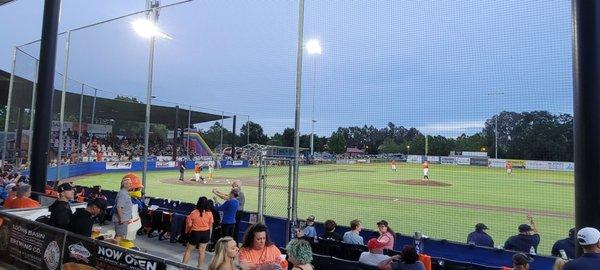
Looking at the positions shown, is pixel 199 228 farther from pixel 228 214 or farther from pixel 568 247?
pixel 568 247

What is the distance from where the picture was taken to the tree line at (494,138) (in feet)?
29.4

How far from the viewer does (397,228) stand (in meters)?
13.2

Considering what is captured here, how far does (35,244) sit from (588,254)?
7.03 m

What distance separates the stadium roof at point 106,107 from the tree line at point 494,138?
16.3m

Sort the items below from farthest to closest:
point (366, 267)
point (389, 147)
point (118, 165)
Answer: point (118, 165) < point (389, 147) < point (366, 267)

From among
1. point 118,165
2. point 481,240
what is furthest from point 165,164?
point 481,240

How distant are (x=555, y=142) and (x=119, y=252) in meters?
8.38

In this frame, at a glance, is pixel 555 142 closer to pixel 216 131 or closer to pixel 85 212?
pixel 85 212

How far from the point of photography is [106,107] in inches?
1485

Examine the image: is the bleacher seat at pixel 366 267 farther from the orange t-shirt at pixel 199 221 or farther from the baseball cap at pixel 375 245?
the orange t-shirt at pixel 199 221

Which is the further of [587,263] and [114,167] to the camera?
[114,167]

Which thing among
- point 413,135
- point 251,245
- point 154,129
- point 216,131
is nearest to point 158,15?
point 413,135

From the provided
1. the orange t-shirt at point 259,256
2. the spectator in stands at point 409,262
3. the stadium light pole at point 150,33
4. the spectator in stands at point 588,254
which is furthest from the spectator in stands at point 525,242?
the stadium light pole at point 150,33

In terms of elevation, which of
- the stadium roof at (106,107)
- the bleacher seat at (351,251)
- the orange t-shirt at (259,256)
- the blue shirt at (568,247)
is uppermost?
Result: the stadium roof at (106,107)
